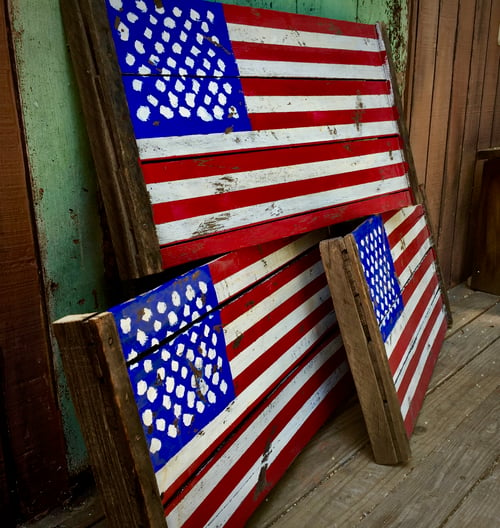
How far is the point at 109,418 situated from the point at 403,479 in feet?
3.26

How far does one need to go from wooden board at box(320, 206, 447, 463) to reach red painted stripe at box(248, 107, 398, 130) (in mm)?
365

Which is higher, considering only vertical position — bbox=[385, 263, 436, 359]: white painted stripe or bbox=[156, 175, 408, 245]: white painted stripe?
bbox=[156, 175, 408, 245]: white painted stripe

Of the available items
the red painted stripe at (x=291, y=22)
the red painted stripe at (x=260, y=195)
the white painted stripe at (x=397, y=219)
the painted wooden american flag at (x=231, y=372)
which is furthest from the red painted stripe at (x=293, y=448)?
the red painted stripe at (x=291, y=22)

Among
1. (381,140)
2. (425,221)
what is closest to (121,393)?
(381,140)

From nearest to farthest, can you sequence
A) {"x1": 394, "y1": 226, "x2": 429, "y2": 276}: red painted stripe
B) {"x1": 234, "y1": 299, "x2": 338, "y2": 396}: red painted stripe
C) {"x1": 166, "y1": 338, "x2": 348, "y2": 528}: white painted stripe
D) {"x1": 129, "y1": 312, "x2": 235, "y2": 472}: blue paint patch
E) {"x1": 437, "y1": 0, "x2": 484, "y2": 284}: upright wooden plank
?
{"x1": 129, "y1": 312, "x2": 235, "y2": 472}: blue paint patch → {"x1": 166, "y1": 338, "x2": 348, "y2": 528}: white painted stripe → {"x1": 234, "y1": 299, "x2": 338, "y2": 396}: red painted stripe → {"x1": 394, "y1": 226, "x2": 429, "y2": 276}: red painted stripe → {"x1": 437, "y1": 0, "x2": 484, "y2": 284}: upright wooden plank

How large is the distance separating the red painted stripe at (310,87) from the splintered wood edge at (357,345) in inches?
19.5

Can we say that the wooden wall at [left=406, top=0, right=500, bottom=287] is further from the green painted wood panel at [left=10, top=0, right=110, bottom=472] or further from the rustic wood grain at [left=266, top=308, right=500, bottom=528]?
the green painted wood panel at [left=10, top=0, right=110, bottom=472]

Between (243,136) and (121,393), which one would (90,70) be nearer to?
(243,136)

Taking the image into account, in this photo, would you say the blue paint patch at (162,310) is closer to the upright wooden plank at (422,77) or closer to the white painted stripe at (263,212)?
the white painted stripe at (263,212)

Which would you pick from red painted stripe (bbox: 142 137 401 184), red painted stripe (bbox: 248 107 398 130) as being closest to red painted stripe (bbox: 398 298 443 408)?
red painted stripe (bbox: 142 137 401 184)

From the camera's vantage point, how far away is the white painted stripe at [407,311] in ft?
5.71

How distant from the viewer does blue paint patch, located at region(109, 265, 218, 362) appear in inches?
41.6

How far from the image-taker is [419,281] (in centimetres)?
228

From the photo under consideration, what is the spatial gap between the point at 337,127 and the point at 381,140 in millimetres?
290
